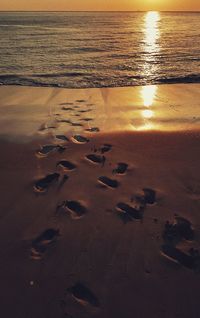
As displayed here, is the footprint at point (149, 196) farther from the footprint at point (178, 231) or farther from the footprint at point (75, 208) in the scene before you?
the footprint at point (75, 208)

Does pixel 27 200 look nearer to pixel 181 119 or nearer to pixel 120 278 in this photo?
pixel 120 278

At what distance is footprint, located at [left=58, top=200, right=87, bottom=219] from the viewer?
4902 millimetres

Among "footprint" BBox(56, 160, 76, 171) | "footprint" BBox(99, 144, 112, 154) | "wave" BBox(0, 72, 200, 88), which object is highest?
"footprint" BBox(56, 160, 76, 171)

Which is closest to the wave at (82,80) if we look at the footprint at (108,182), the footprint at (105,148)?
the footprint at (105,148)

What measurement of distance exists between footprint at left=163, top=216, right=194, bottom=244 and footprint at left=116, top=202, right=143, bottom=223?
1.44 feet

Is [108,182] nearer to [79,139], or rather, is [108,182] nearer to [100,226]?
[100,226]

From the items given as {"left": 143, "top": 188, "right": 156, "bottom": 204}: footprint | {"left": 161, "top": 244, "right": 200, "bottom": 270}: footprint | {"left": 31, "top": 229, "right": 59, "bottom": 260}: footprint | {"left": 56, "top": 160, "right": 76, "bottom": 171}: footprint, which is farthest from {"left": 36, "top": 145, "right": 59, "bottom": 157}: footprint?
{"left": 161, "top": 244, "right": 200, "bottom": 270}: footprint

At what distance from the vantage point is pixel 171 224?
15.3 feet

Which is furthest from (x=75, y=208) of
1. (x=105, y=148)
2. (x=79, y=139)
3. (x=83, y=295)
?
(x=79, y=139)

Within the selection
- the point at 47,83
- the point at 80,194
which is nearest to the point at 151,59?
the point at 47,83

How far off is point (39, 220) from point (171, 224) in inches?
75.5

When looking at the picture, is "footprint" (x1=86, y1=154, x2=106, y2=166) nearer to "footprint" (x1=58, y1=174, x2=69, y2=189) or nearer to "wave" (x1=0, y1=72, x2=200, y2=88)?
"footprint" (x1=58, y1=174, x2=69, y2=189)

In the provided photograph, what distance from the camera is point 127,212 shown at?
4.93 meters

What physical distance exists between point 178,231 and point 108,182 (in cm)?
163
